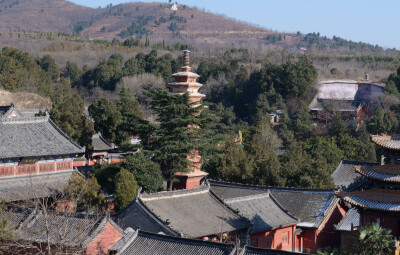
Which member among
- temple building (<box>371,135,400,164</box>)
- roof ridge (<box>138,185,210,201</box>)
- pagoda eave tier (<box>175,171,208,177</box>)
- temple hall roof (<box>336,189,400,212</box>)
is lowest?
pagoda eave tier (<box>175,171,208,177</box>)

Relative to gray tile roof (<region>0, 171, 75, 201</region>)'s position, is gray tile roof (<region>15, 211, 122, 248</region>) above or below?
above

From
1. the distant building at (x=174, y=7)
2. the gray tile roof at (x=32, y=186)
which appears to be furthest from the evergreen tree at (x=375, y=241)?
the distant building at (x=174, y=7)

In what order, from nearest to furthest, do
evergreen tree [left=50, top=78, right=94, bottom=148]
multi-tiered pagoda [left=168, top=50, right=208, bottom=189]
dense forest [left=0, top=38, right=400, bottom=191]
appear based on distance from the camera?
multi-tiered pagoda [left=168, top=50, right=208, bottom=189]
dense forest [left=0, top=38, right=400, bottom=191]
evergreen tree [left=50, top=78, right=94, bottom=148]

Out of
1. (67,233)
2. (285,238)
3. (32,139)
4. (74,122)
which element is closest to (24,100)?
(74,122)

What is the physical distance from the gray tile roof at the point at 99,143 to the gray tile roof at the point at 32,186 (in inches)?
297

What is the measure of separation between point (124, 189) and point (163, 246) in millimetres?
7513

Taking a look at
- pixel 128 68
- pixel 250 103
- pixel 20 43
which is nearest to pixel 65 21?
pixel 20 43

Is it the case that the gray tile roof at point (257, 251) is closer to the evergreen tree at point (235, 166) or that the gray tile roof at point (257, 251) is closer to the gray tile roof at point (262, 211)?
the gray tile roof at point (262, 211)

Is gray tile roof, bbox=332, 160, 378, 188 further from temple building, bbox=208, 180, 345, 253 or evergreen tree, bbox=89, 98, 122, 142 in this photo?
evergreen tree, bbox=89, 98, 122, 142

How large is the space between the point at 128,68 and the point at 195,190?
3760 centimetres

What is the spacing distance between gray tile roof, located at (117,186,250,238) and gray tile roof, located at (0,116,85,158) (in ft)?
20.2

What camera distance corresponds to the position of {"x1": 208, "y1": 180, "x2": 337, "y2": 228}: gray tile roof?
26.7 meters

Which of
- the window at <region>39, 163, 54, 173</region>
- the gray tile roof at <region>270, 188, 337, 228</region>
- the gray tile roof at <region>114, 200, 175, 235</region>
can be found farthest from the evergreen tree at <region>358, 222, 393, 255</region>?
the window at <region>39, 163, 54, 173</region>

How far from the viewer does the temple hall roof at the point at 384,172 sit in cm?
2028
